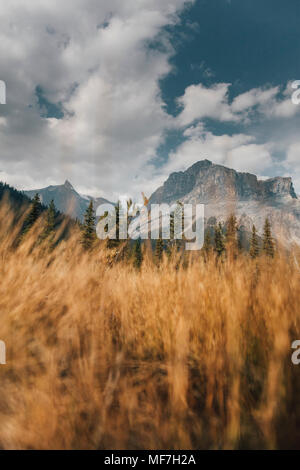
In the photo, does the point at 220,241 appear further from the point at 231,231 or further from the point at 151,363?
the point at 151,363

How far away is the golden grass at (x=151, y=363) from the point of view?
103 centimetres

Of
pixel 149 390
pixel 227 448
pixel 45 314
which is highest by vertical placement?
pixel 45 314

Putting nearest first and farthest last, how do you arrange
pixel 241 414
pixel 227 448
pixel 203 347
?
pixel 227 448
pixel 241 414
pixel 203 347

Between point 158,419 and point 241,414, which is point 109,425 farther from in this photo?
point 241,414

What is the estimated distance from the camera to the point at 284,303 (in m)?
1.60

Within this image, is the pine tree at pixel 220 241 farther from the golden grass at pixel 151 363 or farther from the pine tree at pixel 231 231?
the golden grass at pixel 151 363

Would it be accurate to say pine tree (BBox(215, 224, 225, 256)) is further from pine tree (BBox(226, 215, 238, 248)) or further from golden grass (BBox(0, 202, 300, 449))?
golden grass (BBox(0, 202, 300, 449))

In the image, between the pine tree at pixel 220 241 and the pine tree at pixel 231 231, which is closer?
the pine tree at pixel 231 231

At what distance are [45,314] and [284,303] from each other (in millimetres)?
1873

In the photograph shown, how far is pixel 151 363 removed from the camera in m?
1.51

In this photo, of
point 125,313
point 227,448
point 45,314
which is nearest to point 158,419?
point 227,448

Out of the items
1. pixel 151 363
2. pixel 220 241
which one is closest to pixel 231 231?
pixel 220 241

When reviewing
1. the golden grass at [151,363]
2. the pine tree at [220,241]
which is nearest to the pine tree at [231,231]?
the pine tree at [220,241]

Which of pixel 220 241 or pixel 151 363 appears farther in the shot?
pixel 220 241
